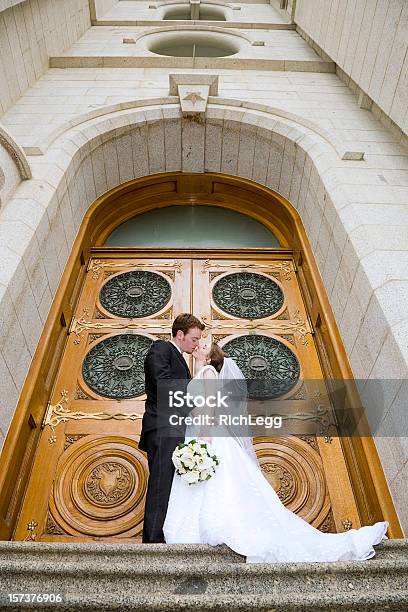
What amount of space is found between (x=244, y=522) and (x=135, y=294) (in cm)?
382

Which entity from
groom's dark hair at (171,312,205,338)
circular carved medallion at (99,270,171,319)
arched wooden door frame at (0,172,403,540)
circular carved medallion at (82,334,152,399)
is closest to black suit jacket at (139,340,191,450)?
groom's dark hair at (171,312,205,338)

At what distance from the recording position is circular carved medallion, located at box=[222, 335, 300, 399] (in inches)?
196

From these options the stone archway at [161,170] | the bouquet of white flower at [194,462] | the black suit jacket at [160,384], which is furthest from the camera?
the stone archway at [161,170]

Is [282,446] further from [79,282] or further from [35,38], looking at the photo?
[35,38]

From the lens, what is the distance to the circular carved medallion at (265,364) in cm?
497

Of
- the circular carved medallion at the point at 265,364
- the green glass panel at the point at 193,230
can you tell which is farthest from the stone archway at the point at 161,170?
the circular carved medallion at the point at 265,364

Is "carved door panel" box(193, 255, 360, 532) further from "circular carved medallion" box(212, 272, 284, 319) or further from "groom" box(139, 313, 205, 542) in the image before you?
"groom" box(139, 313, 205, 542)

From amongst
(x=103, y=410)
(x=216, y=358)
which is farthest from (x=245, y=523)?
(x=103, y=410)

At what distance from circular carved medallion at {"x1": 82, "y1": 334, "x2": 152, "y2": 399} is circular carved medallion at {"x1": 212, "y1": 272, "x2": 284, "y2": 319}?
1.21 m

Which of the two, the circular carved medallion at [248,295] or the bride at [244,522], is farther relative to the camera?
the circular carved medallion at [248,295]

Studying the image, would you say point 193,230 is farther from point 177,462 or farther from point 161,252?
point 177,462

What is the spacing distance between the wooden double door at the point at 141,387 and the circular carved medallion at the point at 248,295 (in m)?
0.02

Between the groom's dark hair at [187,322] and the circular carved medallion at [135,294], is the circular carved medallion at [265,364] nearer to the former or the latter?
the circular carved medallion at [135,294]

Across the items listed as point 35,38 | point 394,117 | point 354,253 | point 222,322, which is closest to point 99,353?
point 222,322
